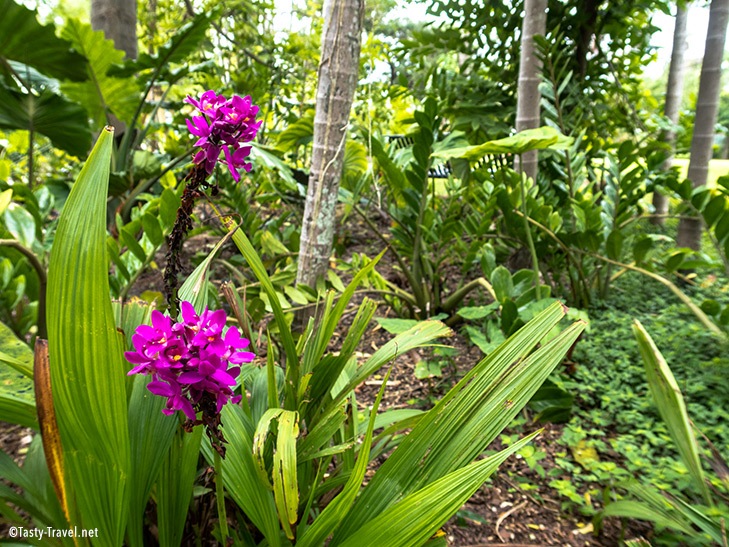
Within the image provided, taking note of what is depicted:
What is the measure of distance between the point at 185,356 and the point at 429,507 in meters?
0.35

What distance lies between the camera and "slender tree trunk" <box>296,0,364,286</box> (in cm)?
144

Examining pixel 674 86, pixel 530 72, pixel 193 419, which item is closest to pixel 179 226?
pixel 193 419

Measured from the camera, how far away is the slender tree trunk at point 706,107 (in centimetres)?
242

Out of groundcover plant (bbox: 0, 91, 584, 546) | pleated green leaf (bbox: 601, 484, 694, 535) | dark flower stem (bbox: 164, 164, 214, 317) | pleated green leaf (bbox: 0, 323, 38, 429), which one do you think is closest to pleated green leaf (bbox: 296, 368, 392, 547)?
Result: groundcover plant (bbox: 0, 91, 584, 546)

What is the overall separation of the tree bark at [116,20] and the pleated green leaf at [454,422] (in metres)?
3.36

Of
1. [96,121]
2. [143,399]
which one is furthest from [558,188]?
[96,121]

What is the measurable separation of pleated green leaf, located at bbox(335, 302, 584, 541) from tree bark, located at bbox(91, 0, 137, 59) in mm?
3356

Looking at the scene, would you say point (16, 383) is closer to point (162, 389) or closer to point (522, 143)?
point (162, 389)

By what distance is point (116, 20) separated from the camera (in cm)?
315

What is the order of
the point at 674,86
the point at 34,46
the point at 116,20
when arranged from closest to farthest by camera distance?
the point at 34,46
the point at 116,20
the point at 674,86

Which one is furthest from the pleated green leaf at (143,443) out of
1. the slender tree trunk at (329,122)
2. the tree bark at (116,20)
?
the tree bark at (116,20)

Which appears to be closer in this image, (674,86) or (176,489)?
(176,489)

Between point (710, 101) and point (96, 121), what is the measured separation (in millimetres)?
3448

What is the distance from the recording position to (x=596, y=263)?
2152 millimetres
